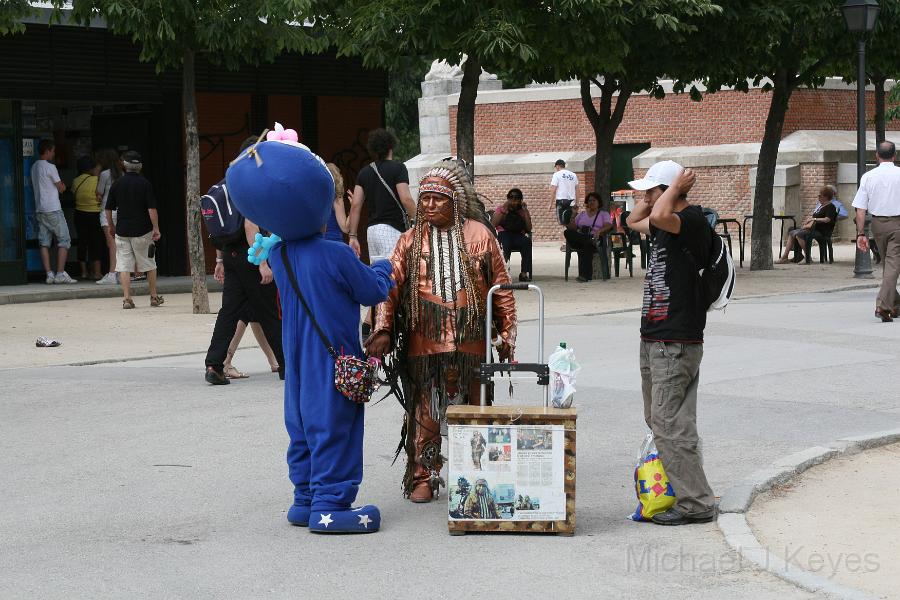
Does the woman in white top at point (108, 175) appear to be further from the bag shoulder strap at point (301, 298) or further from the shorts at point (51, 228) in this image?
the bag shoulder strap at point (301, 298)

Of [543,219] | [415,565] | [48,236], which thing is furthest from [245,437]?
[543,219]

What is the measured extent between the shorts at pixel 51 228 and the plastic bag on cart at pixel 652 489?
15499 millimetres

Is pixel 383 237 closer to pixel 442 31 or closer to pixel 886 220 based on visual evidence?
pixel 886 220

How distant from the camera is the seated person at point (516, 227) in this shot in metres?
21.7

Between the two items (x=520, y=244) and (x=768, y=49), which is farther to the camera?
(x=768, y=49)

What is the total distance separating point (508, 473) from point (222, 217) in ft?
16.7

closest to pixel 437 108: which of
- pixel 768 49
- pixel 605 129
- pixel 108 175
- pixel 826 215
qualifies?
pixel 826 215

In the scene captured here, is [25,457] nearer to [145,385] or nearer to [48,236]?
[145,385]

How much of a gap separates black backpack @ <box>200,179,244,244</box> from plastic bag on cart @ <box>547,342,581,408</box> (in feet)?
16.0

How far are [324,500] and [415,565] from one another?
2.23 feet

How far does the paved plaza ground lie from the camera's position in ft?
18.8

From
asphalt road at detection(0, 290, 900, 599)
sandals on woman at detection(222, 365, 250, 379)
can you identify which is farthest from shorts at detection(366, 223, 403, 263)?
sandals on woman at detection(222, 365, 250, 379)

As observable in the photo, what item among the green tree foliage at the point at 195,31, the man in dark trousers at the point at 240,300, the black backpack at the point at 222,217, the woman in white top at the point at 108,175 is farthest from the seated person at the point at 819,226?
the black backpack at the point at 222,217

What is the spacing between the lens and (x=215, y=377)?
11133 mm
